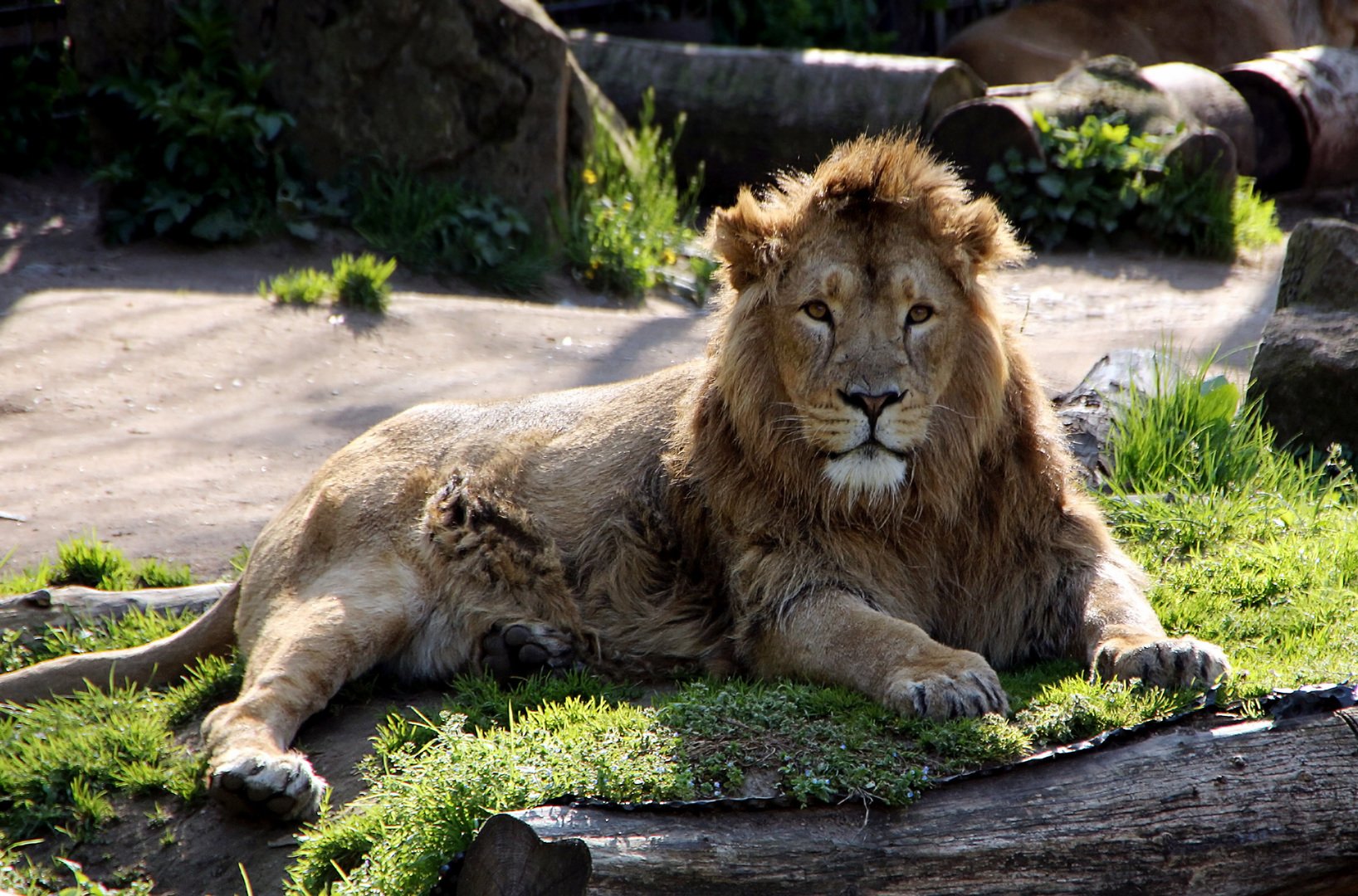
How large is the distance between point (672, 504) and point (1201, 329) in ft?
18.1

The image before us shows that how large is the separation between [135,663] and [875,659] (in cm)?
285

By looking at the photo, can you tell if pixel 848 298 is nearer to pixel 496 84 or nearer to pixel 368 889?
pixel 368 889

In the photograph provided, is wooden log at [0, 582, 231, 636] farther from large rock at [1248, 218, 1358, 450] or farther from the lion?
the lion

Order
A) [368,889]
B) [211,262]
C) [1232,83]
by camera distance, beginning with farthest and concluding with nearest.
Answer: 1. [1232,83]
2. [211,262]
3. [368,889]

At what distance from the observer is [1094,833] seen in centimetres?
320

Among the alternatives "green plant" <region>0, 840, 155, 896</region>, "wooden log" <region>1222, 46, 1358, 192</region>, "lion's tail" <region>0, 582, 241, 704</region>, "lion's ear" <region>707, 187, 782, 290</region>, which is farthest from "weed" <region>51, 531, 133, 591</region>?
"wooden log" <region>1222, 46, 1358, 192</region>

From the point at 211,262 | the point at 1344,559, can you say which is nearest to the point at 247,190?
the point at 211,262

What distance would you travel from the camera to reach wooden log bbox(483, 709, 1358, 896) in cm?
311

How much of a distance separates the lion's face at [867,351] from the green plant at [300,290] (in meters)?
5.31

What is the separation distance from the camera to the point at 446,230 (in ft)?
35.2

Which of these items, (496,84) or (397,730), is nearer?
(397,730)

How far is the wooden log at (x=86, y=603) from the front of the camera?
18.1ft

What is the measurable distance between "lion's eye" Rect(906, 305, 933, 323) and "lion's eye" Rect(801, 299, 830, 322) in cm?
→ 25

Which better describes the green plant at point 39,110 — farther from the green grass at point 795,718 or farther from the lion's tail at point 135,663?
the lion's tail at point 135,663
